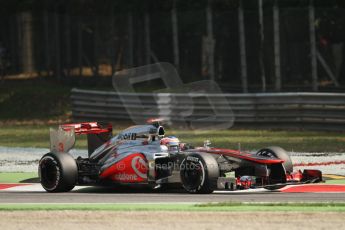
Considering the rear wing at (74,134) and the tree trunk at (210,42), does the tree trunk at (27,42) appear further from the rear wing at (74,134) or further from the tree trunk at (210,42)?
the rear wing at (74,134)

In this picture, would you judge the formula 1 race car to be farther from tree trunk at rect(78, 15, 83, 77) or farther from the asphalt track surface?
tree trunk at rect(78, 15, 83, 77)

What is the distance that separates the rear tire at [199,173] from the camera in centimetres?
1424

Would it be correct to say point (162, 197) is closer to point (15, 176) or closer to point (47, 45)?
point (15, 176)

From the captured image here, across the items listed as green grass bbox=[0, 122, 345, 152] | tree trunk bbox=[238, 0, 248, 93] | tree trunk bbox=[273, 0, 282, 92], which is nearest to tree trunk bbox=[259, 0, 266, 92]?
tree trunk bbox=[238, 0, 248, 93]

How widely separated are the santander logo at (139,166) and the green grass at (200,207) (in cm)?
165

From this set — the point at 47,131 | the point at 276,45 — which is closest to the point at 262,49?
the point at 276,45

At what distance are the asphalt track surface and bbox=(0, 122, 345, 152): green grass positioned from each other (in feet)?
20.4

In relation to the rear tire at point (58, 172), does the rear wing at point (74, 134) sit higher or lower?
higher

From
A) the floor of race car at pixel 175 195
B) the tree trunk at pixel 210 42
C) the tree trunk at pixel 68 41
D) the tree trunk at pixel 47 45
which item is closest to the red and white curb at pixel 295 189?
the floor of race car at pixel 175 195

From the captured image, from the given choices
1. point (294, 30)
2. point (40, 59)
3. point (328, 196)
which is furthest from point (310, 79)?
point (328, 196)

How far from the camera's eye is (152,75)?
1501 centimetres

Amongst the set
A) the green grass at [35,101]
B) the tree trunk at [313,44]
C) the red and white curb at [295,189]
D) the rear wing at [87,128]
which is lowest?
the red and white curb at [295,189]

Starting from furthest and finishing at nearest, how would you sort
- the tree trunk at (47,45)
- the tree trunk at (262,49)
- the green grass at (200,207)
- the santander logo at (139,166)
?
the tree trunk at (47,45) → the tree trunk at (262,49) → the santander logo at (139,166) → the green grass at (200,207)

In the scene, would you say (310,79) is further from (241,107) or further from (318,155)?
(318,155)
